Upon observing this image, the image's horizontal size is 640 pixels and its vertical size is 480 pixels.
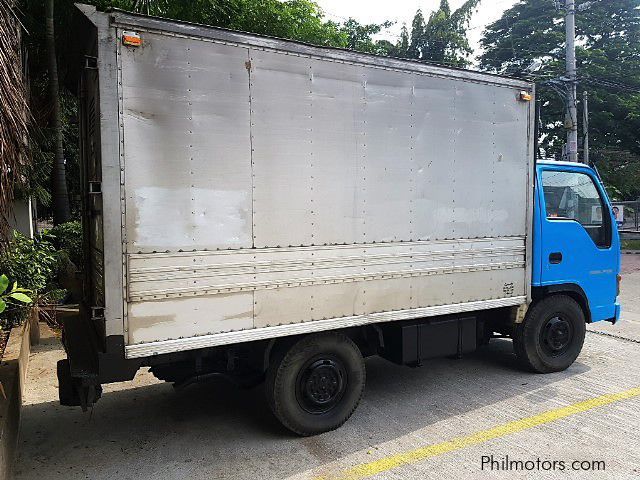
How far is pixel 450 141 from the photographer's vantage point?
4.60 meters

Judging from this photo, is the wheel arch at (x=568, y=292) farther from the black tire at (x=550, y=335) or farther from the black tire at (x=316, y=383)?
the black tire at (x=316, y=383)

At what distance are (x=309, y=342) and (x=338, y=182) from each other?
4.26 feet

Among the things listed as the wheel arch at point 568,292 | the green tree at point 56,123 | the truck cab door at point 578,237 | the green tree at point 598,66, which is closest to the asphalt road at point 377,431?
the wheel arch at point 568,292

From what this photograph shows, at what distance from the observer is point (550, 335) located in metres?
5.44

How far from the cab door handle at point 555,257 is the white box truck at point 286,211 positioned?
1.03ft

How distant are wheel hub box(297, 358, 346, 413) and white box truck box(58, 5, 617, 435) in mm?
13

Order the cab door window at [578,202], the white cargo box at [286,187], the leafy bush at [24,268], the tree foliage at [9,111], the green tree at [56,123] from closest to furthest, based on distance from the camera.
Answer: the white cargo box at [286,187], the tree foliage at [9,111], the cab door window at [578,202], the leafy bush at [24,268], the green tree at [56,123]

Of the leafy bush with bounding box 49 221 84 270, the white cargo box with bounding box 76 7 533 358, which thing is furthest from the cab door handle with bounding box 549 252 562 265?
the leafy bush with bounding box 49 221 84 270

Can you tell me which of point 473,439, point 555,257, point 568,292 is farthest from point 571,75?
point 473,439

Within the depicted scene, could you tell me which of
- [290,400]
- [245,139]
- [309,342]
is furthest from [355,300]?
[245,139]

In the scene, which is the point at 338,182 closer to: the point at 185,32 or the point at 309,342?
the point at 309,342

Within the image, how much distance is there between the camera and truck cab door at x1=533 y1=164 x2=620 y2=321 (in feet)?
17.2

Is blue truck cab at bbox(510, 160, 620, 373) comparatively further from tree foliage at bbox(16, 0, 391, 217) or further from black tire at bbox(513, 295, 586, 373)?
tree foliage at bbox(16, 0, 391, 217)

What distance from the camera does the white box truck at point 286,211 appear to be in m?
3.32
